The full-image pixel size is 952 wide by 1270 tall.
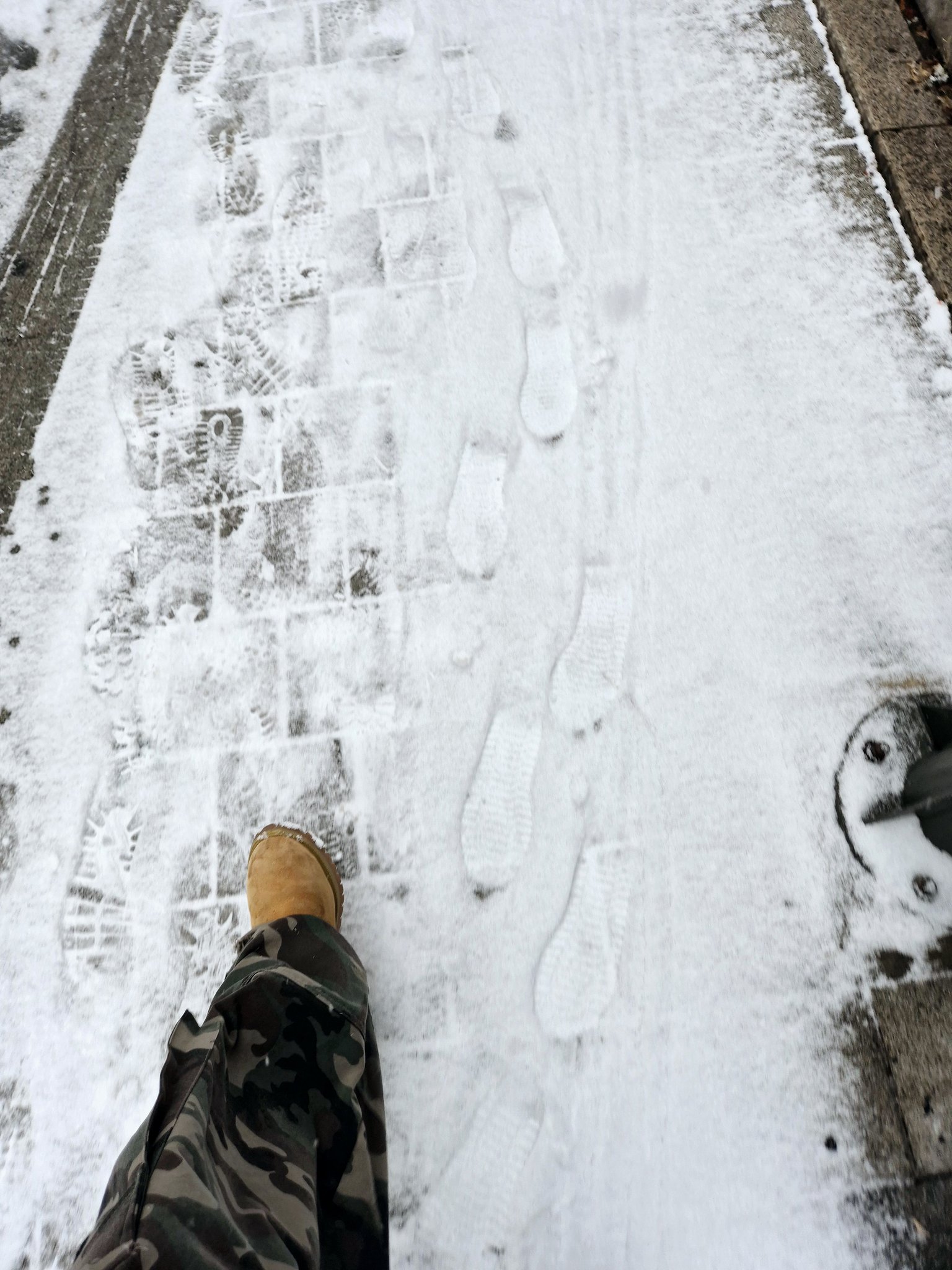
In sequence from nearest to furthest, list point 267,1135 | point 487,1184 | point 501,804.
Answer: point 267,1135
point 487,1184
point 501,804

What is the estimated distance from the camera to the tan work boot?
4.40ft

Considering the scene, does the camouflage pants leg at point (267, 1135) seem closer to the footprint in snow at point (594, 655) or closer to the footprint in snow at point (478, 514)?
the footprint in snow at point (594, 655)

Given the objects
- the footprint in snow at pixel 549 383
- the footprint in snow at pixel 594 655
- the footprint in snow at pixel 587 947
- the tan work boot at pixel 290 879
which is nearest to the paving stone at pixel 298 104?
the footprint in snow at pixel 549 383

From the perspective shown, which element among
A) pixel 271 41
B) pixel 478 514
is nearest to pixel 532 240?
pixel 478 514

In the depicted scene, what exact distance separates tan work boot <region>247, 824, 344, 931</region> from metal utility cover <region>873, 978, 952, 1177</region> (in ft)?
3.06

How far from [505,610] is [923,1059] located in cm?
104

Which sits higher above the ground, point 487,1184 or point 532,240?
point 532,240

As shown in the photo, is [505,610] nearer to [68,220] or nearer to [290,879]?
[290,879]

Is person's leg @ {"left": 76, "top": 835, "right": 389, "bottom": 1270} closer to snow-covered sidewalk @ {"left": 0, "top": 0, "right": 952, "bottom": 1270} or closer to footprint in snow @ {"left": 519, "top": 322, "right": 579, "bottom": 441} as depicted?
snow-covered sidewalk @ {"left": 0, "top": 0, "right": 952, "bottom": 1270}

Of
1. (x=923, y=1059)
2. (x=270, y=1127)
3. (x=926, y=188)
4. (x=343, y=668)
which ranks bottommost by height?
(x=923, y=1059)

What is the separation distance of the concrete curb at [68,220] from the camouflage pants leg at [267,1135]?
3.94 feet

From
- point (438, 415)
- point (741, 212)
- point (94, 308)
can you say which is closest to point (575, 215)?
point (741, 212)

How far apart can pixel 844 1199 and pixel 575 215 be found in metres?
2.01

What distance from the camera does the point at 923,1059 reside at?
1.30m
